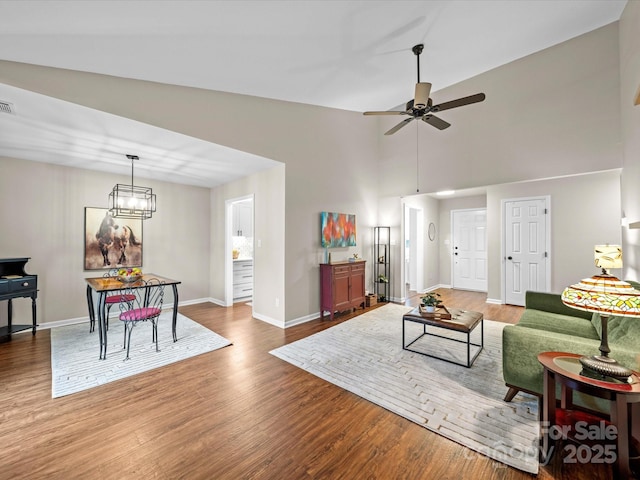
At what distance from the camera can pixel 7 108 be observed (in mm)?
2451

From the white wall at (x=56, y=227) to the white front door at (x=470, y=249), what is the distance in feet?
23.2

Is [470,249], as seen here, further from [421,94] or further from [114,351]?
[114,351]

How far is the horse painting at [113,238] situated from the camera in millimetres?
4602

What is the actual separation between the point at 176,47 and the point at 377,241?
16.0 feet

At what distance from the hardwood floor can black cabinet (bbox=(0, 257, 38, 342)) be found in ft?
3.68

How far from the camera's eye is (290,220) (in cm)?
427

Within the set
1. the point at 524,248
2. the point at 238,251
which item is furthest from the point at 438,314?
the point at 238,251

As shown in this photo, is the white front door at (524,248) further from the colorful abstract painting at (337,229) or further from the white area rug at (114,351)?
the white area rug at (114,351)

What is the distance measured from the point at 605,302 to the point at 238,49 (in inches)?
132

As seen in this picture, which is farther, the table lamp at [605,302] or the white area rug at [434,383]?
the white area rug at [434,383]

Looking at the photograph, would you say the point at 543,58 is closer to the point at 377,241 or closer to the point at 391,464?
the point at 377,241

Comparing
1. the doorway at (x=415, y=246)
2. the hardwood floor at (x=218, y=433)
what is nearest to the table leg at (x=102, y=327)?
the hardwood floor at (x=218, y=433)

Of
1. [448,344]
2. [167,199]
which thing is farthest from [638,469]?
[167,199]

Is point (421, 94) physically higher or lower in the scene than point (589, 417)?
higher
